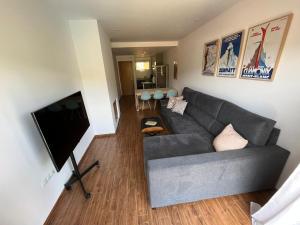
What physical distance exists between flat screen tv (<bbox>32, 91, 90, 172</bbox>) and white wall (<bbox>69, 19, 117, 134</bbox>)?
42.3 inches

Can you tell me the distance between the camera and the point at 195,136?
6.97 ft

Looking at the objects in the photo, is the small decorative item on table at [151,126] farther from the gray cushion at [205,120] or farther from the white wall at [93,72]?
the white wall at [93,72]

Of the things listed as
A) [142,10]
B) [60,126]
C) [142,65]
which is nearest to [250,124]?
[60,126]

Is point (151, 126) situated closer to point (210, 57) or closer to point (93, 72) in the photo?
point (93, 72)

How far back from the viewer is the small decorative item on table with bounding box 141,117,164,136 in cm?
263

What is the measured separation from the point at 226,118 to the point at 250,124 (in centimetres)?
45

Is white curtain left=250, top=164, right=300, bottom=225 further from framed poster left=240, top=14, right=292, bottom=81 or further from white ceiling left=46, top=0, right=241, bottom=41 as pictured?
white ceiling left=46, top=0, right=241, bottom=41

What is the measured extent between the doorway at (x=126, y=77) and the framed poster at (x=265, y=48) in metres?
6.68

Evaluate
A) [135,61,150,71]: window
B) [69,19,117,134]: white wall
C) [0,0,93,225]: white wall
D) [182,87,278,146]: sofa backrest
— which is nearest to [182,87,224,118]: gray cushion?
[182,87,278,146]: sofa backrest

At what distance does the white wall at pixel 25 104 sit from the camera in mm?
1132

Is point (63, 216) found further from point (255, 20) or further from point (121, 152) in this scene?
point (255, 20)

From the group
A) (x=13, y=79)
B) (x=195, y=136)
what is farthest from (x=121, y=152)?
(x=13, y=79)

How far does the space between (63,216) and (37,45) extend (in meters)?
2.00

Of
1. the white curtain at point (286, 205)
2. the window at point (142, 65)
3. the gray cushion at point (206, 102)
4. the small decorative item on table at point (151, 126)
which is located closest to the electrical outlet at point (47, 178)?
the small decorative item on table at point (151, 126)
